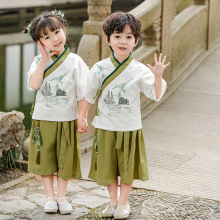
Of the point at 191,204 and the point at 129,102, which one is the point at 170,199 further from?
the point at 129,102

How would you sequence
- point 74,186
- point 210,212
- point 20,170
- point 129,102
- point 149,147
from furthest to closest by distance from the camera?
point 149,147 → point 20,170 → point 74,186 → point 210,212 → point 129,102

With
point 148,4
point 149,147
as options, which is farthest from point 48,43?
point 148,4

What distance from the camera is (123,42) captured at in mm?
4250

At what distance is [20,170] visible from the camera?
5.73m

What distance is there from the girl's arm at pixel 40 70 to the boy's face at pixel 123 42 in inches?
19.7

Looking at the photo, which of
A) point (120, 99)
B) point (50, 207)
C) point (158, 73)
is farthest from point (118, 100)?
point (50, 207)

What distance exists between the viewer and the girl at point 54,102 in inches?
173

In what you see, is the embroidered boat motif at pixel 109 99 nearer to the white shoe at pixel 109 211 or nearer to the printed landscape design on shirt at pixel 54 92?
the printed landscape design on shirt at pixel 54 92

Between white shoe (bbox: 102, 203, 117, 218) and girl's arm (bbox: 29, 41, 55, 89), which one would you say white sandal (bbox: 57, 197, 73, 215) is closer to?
white shoe (bbox: 102, 203, 117, 218)

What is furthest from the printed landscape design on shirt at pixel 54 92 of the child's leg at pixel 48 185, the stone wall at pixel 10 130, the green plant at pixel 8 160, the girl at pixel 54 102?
the green plant at pixel 8 160

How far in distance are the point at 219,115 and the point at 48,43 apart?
3809mm

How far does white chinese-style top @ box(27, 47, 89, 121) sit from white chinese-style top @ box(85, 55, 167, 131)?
0.14m

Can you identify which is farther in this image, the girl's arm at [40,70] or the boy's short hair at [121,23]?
the girl's arm at [40,70]

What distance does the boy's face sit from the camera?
425 cm
